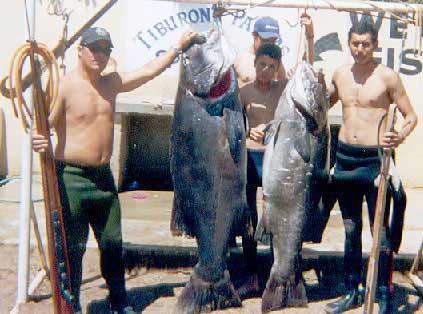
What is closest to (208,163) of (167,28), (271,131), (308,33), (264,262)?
(271,131)

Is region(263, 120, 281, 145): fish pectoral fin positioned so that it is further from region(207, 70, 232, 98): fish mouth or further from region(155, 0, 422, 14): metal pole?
region(155, 0, 422, 14): metal pole

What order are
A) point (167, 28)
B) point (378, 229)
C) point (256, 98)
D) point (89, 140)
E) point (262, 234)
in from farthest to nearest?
point (167, 28) < point (256, 98) < point (262, 234) < point (89, 140) < point (378, 229)

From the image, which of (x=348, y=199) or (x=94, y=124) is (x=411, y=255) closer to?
(x=348, y=199)

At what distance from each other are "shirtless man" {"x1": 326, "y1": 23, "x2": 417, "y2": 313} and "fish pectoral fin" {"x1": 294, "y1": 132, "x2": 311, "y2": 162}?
0.47m

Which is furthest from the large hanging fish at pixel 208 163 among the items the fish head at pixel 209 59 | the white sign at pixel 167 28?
the white sign at pixel 167 28

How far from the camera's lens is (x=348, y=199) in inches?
197

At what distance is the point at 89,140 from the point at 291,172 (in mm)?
1280

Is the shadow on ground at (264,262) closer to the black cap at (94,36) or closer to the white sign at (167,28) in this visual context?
the black cap at (94,36)

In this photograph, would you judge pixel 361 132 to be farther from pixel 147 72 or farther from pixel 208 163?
pixel 147 72

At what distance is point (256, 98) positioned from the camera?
501 centimetres

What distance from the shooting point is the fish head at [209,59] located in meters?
4.21

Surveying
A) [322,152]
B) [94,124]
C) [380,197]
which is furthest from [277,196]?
[94,124]

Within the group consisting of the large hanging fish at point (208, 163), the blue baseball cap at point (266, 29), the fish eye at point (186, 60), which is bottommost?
the large hanging fish at point (208, 163)

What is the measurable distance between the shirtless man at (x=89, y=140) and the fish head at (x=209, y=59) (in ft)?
0.56
